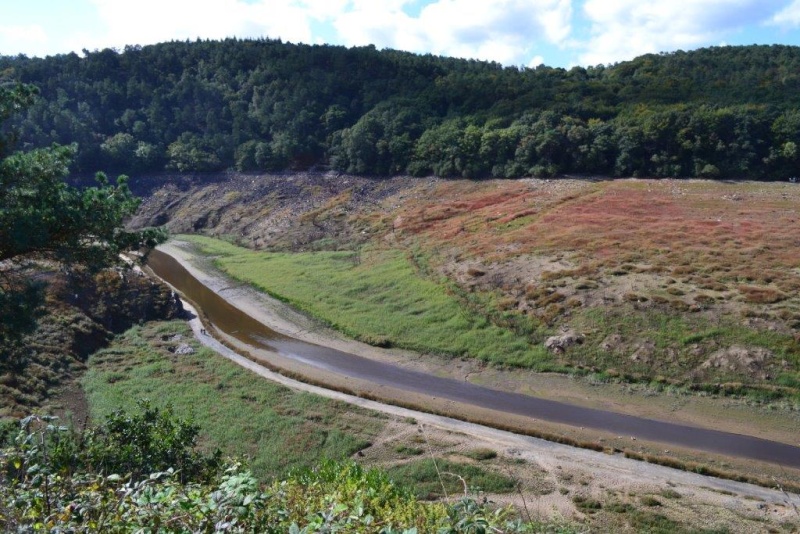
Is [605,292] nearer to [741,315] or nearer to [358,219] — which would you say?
[741,315]

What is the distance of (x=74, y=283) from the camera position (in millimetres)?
21812

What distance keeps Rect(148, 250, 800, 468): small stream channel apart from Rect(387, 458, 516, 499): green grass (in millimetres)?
7666

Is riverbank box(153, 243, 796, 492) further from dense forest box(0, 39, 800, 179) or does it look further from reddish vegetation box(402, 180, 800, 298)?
dense forest box(0, 39, 800, 179)

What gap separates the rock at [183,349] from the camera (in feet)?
135

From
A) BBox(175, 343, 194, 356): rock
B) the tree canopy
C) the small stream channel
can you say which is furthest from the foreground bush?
BBox(175, 343, 194, 356): rock

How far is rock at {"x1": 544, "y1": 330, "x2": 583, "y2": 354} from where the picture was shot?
125 ft

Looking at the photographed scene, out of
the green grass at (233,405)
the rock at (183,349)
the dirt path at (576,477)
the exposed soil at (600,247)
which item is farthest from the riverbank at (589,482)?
the rock at (183,349)

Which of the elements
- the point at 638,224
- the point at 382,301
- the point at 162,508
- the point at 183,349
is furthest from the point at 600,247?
the point at 162,508

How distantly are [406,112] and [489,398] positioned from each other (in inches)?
2768

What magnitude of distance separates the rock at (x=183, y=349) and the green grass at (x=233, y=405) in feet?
1.59

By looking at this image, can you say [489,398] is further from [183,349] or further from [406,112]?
[406,112]

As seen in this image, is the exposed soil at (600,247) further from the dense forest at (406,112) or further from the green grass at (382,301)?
the dense forest at (406,112)

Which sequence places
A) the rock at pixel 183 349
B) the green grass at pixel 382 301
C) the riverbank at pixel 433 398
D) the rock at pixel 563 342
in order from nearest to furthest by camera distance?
the riverbank at pixel 433 398, the rock at pixel 563 342, the green grass at pixel 382 301, the rock at pixel 183 349

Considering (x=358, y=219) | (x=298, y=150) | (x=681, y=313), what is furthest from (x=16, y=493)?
(x=298, y=150)
